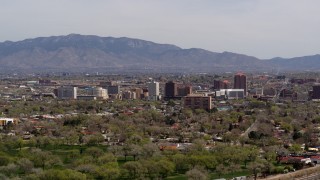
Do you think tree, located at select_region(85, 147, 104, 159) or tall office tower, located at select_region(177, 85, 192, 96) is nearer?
tree, located at select_region(85, 147, 104, 159)

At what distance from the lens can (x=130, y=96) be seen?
83688mm

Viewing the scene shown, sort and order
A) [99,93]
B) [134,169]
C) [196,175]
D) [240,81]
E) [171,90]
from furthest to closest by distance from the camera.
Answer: [240,81], [99,93], [171,90], [134,169], [196,175]

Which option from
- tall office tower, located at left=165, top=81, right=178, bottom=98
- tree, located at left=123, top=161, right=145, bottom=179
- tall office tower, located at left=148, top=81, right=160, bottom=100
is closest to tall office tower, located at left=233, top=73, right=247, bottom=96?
tall office tower, located at left=148, top=81, right=160, bottom=100

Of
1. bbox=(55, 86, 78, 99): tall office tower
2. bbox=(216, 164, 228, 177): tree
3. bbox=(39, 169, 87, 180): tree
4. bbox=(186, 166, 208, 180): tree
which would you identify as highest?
bbox=(39, 169, 87, 180): tree

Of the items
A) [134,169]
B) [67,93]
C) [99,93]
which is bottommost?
[67,93]

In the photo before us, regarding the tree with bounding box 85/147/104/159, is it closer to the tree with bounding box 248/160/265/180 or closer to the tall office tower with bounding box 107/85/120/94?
the tree with bounding box 248/160/265/180

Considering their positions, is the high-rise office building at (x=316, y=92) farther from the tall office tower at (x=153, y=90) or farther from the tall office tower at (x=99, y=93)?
the tall office tower at (x=99, y=93)

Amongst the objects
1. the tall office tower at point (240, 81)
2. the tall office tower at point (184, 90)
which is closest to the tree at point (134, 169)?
the tall office tower at point (184, 90)

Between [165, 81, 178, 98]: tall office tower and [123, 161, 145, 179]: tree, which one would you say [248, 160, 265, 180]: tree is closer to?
[123, 161, 145, 179]: tree

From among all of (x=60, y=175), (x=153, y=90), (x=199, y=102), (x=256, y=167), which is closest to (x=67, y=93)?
(x=153, y=90)

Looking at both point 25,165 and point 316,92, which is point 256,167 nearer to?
point 25,165

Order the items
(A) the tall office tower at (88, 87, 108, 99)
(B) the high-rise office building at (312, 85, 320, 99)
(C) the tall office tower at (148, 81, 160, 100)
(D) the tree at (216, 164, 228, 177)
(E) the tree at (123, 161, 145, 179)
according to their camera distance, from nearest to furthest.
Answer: (E) the tree at (123, 161, 145, 179) < (D) the tree at (216, 164, 228, 177) < (B) the high-rise office building at (312, 85, 320, 99) < (A) the tall office tower at (88, 87, 108, 99) < (C) the tall office tower at (148, 81, 160, 100)

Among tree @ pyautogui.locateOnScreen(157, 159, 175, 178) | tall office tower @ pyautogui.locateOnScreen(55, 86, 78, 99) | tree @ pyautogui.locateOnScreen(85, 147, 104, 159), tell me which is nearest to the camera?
tree @ pyautogui.locateOnScreen(157, 159, 175, 178)

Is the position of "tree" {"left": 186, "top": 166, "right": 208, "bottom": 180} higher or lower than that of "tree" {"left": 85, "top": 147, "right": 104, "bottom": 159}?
higher
